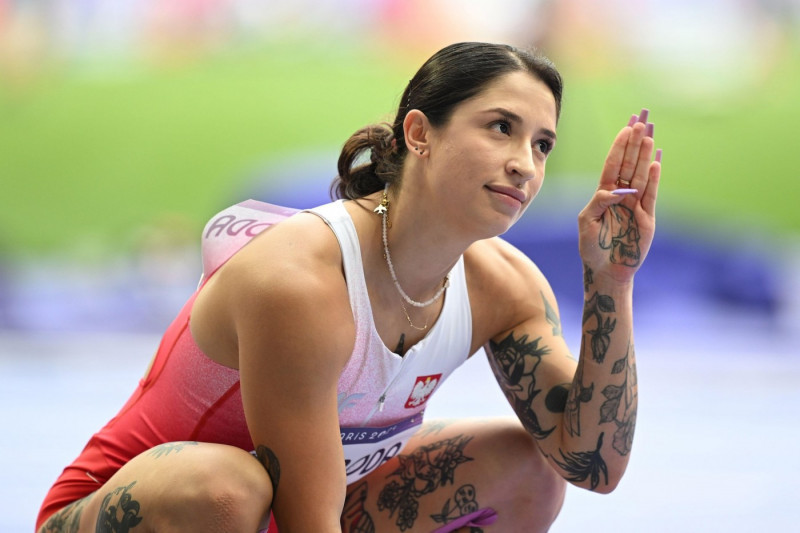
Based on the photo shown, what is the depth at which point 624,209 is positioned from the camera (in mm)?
1976

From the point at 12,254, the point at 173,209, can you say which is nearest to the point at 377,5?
the point at 173,209

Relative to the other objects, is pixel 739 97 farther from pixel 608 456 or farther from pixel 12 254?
pixel 608 456

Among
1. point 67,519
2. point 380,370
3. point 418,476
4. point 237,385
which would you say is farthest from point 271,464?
point 418,476

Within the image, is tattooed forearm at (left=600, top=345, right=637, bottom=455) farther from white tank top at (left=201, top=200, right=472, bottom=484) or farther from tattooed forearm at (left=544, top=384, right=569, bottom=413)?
white tank top at (left=201, top=200, right=472, bottom=484)

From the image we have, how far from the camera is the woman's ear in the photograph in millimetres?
1825

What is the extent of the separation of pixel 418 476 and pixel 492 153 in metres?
0.72

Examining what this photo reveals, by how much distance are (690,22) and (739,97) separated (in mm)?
659

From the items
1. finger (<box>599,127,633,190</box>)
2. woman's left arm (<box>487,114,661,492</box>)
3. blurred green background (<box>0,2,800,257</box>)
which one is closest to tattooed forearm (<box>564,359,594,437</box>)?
woman's left arm (<box>487,114,661,492</box>)

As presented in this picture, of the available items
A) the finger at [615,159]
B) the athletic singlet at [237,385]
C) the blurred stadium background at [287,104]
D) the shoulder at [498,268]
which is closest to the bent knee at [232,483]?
the athletic singlet at [237,385]

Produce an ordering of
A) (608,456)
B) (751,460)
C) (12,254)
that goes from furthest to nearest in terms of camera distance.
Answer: (12,254), (751,460), (608,456)

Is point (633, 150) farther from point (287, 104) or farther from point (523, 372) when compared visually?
point (287, 104)

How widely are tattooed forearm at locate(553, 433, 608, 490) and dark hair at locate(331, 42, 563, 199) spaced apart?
65 centimetres

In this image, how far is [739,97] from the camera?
23.9ft

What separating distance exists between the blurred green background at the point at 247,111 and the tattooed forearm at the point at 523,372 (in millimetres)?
5362
